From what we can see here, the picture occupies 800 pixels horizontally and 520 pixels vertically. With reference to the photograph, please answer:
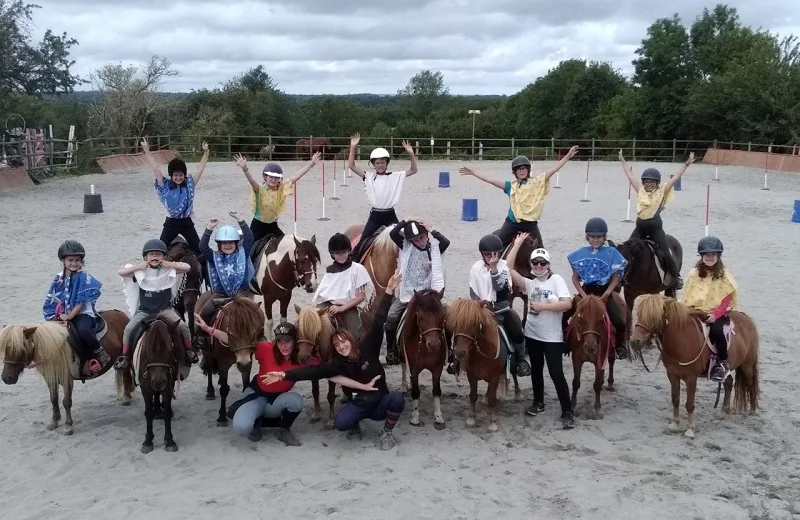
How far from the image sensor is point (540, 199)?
8508mm

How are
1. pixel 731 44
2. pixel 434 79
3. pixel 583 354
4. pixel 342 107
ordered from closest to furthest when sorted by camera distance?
pixel 583 354
pixel 731 44
pixel 342 107
pixel 434 79

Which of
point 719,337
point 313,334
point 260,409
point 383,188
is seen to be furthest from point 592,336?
point 383,188

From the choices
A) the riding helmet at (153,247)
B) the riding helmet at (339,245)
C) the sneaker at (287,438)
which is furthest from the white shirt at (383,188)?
the sneaker at (287,438)

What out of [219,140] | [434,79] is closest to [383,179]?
[219,140]

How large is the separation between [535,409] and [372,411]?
1702 mm

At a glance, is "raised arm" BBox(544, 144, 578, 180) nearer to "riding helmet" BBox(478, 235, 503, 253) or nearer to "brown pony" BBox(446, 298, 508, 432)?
"riding helmet" BBox(478, 235, 503, 253)

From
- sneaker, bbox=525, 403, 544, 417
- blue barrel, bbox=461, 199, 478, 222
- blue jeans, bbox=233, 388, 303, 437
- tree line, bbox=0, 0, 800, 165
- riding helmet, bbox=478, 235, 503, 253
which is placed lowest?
sneaker, bbox=525, 403, 544, 417

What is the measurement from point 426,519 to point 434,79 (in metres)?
106

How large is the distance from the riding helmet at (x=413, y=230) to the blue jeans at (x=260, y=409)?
1.86 meters

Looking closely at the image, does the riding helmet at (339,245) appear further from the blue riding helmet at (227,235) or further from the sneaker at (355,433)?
the sneaker at (355,433)

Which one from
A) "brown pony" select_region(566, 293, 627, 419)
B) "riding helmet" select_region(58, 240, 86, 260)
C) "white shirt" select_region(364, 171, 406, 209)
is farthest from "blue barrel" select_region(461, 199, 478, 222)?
"riding helmet" select_region(58, 240, 86, 260)

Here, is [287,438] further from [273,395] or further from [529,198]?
[529,198]

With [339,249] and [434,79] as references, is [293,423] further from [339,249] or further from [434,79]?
[434,79]

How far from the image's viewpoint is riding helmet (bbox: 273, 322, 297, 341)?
589 cm
